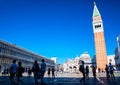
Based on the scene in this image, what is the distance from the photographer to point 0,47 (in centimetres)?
6238

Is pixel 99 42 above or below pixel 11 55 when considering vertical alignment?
above

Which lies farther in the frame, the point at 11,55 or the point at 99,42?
the point at 99,42

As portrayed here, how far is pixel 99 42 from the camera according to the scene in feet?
250

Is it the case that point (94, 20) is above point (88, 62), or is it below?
above

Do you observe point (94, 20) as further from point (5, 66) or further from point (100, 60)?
point (5, 66)

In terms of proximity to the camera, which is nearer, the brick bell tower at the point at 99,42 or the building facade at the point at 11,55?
the building facade at the point at 11,55

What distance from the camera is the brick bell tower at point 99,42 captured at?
72.6m

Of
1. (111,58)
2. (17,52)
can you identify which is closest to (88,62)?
(111,58)

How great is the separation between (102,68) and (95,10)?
96.3ft

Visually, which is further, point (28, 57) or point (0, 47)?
point (28, 57)

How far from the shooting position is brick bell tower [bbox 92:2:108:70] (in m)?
72.6

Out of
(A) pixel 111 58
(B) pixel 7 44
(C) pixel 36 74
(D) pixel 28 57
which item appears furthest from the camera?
(A) pixel 111 58

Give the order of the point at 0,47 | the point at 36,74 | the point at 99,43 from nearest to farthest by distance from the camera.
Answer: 1. the point at 36,74
2. the point at 0,47
3. the point at 99,43

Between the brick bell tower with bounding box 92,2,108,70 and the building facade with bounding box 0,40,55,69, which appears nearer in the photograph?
the building facade with bounding box 0,40,55,69
